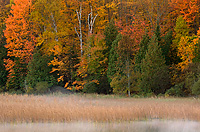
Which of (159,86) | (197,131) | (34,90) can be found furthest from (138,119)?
(34,90)

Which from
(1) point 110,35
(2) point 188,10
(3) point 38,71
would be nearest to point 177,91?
(1) point 110,35

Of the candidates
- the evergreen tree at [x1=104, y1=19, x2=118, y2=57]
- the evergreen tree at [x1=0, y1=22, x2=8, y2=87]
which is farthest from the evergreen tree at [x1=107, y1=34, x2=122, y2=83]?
the evergreen tree at [x1=0, y1=22, x2=8, y2=87]

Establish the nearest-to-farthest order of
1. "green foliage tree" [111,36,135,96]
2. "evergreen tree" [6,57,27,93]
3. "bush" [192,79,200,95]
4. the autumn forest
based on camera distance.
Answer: "bush" [192,79,200,95] → "green foliage tree" [111,36,135,96] → the autumn forest → "evergreen tree" [6,57,27,93]

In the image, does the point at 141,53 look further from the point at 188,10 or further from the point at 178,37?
the point at 188,10

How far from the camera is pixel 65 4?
32.4 m

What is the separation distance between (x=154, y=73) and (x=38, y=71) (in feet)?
40.5

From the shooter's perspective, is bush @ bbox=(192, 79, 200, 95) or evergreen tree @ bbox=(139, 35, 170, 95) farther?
evergreen tree @ bbox=(139, 35, 170, 95)

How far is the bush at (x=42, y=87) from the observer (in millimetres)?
27188

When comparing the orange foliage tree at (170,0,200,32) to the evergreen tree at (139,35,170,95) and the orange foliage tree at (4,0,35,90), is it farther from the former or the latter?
the orange foliage tree at (4,0,35,90)

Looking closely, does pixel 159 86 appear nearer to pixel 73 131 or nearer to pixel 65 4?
pixel 65 4

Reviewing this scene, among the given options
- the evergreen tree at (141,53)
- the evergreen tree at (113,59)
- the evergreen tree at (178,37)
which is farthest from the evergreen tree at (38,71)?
the evergreen tree at (178,37)

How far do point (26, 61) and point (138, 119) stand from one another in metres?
22.2

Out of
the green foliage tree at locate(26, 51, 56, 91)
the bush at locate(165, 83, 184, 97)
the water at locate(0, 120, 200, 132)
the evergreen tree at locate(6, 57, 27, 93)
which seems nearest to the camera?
the water at locate(0, 120, 200, 132)

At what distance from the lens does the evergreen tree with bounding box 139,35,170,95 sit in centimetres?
2356
